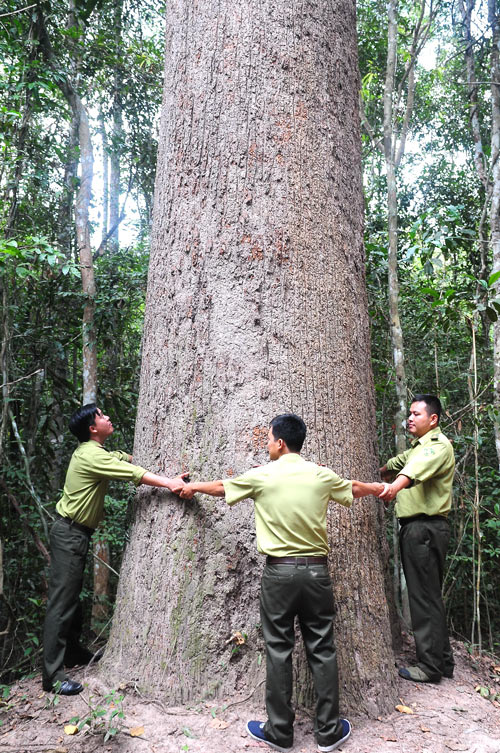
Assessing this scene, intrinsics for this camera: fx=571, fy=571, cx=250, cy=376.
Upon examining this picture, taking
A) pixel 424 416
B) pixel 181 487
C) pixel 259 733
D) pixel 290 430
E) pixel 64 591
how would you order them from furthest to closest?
pixel 424 416 < pixel 64 591 < pixel 181 487 < pixel 290 430 < pixel 259 733

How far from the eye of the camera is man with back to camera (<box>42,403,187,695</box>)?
3.49m

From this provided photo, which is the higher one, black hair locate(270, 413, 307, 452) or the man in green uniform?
black hair locate(270, 413, 307, 452)

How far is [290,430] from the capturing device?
9.11 feet

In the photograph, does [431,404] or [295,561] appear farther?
[431,404]

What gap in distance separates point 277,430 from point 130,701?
148 centimetres

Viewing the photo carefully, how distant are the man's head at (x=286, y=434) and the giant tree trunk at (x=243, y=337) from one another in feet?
0.44

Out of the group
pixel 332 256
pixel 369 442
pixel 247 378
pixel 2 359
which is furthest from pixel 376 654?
pixel 2 359

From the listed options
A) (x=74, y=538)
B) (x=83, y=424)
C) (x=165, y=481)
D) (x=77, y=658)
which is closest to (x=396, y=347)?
(x=83, y=424)

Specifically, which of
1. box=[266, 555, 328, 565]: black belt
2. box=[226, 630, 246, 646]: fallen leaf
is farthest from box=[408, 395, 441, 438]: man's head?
box=[226, 630, 246, 646]: fallen leaf

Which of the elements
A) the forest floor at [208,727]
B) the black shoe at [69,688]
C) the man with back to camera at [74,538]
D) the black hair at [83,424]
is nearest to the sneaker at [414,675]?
the forest floor at [208,727]

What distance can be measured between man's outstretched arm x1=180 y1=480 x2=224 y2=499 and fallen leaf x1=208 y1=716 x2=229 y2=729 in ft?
3.25

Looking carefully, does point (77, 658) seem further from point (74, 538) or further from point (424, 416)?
point (424, 416)

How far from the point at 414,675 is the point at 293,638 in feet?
4.01

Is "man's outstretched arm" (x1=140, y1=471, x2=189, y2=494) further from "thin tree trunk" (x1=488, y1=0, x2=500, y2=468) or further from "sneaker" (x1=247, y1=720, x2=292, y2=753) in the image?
"thin tree trunk" (x1=488, y1=0, x2=500, y2=468)
